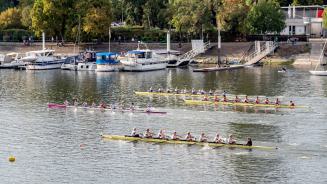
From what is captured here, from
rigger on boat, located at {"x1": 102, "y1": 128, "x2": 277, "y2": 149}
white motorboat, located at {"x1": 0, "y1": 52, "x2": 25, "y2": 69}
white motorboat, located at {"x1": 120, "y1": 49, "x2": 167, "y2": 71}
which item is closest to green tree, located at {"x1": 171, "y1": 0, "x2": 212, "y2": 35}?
white motorboat, located at {"x1": 120, "y1": 49, "x2": 167, "y2": 71}

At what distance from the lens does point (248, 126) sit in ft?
213

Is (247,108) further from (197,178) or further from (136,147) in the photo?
(197,178)

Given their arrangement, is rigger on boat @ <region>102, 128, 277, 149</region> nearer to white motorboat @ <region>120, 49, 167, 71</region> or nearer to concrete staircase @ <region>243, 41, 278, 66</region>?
white motorboat @ <region>120, 49, 167, 71</region>

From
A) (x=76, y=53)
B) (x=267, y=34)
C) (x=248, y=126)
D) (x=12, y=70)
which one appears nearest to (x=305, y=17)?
(x=267, y=34)

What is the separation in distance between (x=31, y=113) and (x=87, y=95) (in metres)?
12.1

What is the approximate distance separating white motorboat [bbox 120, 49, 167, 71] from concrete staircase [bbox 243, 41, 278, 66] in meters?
13.2

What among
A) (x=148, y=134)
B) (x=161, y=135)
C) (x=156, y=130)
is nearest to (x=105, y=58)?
(x=156, y=130)

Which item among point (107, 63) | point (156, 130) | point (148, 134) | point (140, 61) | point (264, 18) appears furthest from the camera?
point (264, 18)

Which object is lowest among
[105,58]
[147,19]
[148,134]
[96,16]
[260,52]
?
[148,134]

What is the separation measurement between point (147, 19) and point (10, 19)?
2485cm

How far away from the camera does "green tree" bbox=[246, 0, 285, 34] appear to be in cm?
11712

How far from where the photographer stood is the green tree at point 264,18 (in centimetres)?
11712

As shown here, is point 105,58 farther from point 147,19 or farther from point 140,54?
point 147,19

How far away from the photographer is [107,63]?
111188mm
